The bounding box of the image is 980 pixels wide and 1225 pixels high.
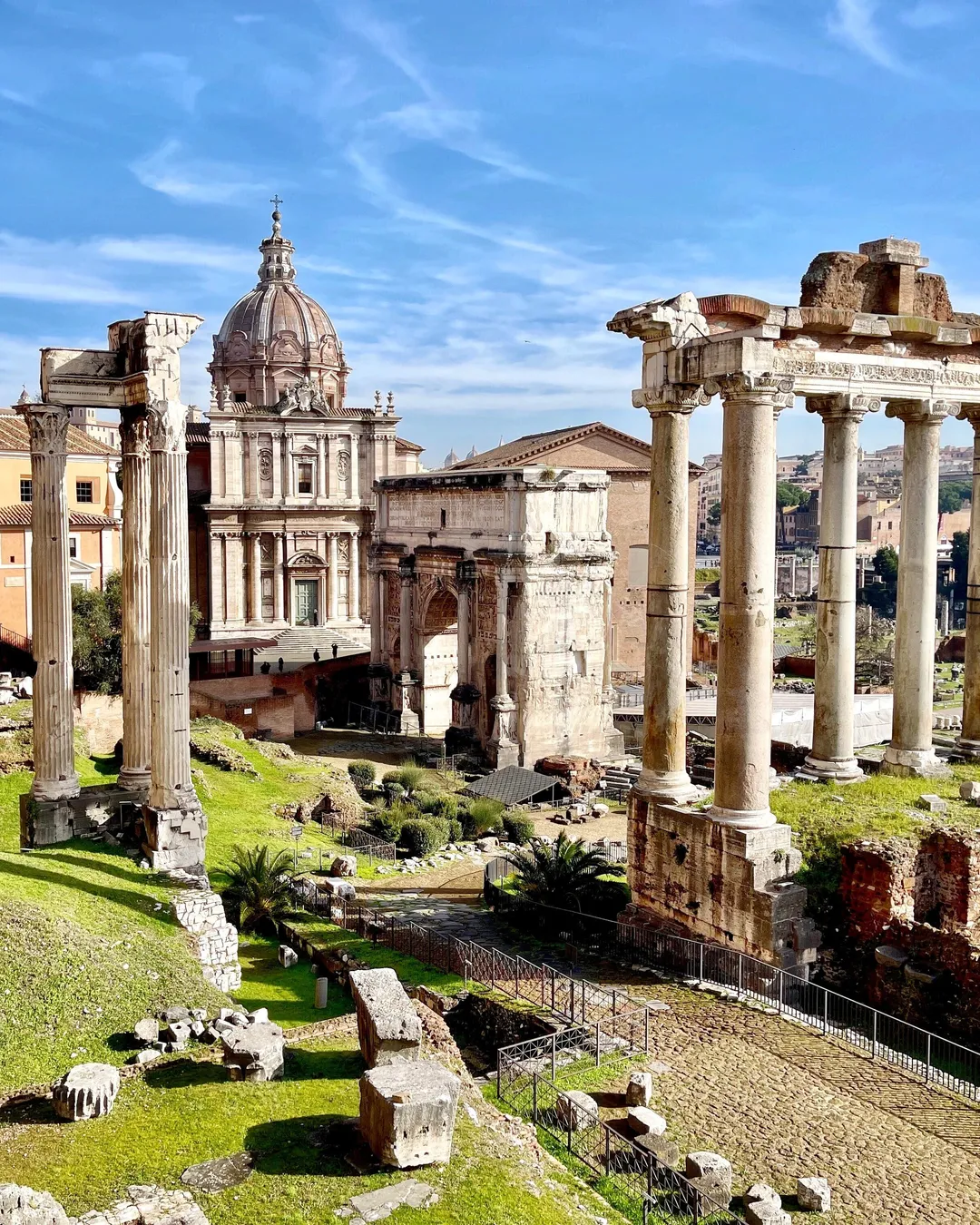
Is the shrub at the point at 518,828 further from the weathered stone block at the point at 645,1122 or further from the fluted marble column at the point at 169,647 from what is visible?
the weathered stone block at the point at 645,1122

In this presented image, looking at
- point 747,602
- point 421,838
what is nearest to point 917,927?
point 747,602

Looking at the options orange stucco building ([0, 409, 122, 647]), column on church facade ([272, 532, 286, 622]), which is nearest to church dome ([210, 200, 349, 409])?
column on church facade ([272, 532, 286, 622])

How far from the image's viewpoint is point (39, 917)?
43.7 feet

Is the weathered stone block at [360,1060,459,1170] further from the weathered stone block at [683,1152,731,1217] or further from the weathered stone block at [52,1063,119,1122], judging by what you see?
the weathered stone block at [52,1063,119,1122]

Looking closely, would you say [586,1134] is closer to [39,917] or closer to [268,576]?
[39,917]

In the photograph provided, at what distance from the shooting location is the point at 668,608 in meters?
15.5

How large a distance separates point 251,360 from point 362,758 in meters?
22.8

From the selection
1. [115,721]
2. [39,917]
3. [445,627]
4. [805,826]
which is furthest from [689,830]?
[445,627]

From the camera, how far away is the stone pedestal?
1396 centimetres

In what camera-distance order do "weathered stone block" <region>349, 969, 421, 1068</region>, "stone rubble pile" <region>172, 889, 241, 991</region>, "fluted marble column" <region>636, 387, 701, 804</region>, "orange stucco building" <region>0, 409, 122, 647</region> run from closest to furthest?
1. "weathered stone block" <region>349, 969, 421, 1068</region>
2. "stone rubble pile" <region>172, 889, 241, 991</region>
3. "fluted marble column" <region>636, 387, 701, 804</region>
4. "orange stucco building" <region>0, 409, 122, 647</region>

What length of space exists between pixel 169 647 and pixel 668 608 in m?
7.15

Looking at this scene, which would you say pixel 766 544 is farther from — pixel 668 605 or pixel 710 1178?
pixel 710 1178

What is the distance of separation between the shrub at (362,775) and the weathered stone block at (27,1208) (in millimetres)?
22208

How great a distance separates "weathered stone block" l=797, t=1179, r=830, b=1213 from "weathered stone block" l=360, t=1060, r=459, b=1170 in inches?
119
